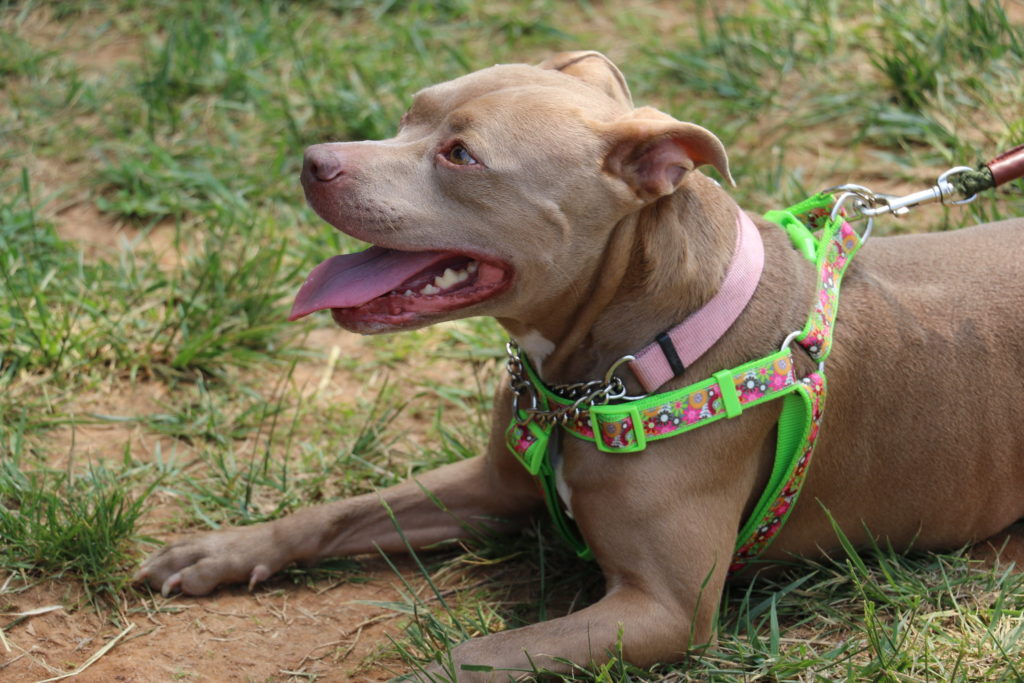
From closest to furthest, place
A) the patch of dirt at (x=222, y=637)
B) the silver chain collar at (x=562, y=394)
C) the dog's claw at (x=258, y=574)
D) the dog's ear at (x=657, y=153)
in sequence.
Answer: the dog's ear at (x=657, y=153) → the silver chain collar at (x=562, y=394) → the patch of dirt at (x=222, y=637) → the dog's claw at (x=258, y=574)

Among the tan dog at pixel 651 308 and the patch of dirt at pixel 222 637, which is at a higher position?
the tan dog at pixel 651 308

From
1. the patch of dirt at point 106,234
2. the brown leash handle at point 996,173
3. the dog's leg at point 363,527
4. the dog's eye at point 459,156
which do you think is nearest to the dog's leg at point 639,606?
the dog's leg at point 363,527

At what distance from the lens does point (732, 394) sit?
10.8 feet

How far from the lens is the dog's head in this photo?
3184 millimetres

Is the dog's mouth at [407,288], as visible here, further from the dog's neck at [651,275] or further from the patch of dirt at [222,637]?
the patch of dirt at [222,637]

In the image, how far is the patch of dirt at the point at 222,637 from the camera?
350cm

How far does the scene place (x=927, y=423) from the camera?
3539mm

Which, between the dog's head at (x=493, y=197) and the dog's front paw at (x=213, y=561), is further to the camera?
the dog's front paw at (x=213, y=561)

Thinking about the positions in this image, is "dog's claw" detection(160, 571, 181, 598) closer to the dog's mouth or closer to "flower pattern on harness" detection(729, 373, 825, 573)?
the dog's mouth

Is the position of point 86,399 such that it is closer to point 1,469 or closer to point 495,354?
point 1,469

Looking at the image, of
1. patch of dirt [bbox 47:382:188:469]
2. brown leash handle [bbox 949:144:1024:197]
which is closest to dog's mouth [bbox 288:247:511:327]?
patch of dirt [bbox 47:382:188:469]

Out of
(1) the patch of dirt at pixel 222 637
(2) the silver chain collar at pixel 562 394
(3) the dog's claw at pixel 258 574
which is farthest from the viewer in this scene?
(3) the dog's claw at pixel 258 574

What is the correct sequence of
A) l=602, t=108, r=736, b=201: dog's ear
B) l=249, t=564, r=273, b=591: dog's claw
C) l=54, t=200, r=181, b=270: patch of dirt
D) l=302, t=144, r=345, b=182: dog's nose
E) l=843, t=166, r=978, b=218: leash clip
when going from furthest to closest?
l=54, t=200, r=181, b=270: patch of dirt, l=249, t=564, r=273, b=591: dog's claw, l=843, t=166, r=978, b=218: leash clip, l=302, t=144, r=345, b=182: dog's nose, l=602, t=108, r=736, b=201: dog's ear

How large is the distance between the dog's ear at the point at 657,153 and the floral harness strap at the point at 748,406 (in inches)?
20.1
